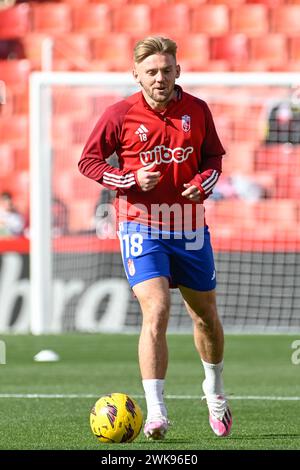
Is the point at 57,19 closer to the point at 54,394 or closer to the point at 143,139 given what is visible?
the point at 54,394

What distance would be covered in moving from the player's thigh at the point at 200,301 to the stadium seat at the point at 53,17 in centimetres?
1237

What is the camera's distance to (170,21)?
1778cm

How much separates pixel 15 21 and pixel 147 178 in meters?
12.5

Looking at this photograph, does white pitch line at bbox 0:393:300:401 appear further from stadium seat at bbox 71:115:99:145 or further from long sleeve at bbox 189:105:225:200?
stadium seat at bbox 71:115:99:145

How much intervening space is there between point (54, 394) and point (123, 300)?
5200 mm

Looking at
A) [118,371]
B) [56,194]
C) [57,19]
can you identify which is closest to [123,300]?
[56,194]

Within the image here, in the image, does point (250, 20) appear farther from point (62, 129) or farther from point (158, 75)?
point (158, 75)

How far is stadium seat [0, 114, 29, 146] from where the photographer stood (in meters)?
17.8

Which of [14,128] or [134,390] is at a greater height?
[14,128]

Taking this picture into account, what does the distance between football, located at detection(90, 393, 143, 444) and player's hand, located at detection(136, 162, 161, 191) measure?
3.65 ft

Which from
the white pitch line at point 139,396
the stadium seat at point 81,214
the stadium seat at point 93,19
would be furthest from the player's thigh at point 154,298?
the stadium seat at point 93,19

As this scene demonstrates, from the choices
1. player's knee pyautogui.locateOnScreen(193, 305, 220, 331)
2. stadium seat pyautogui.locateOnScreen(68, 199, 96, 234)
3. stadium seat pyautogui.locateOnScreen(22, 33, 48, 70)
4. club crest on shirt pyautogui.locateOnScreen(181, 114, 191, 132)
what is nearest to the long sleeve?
club crest on shirt pyautogui.locateOnScreen(181, 114, 191, 132)

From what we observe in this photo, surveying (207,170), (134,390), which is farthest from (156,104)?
(134,390)

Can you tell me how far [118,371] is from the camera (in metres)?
10.1
